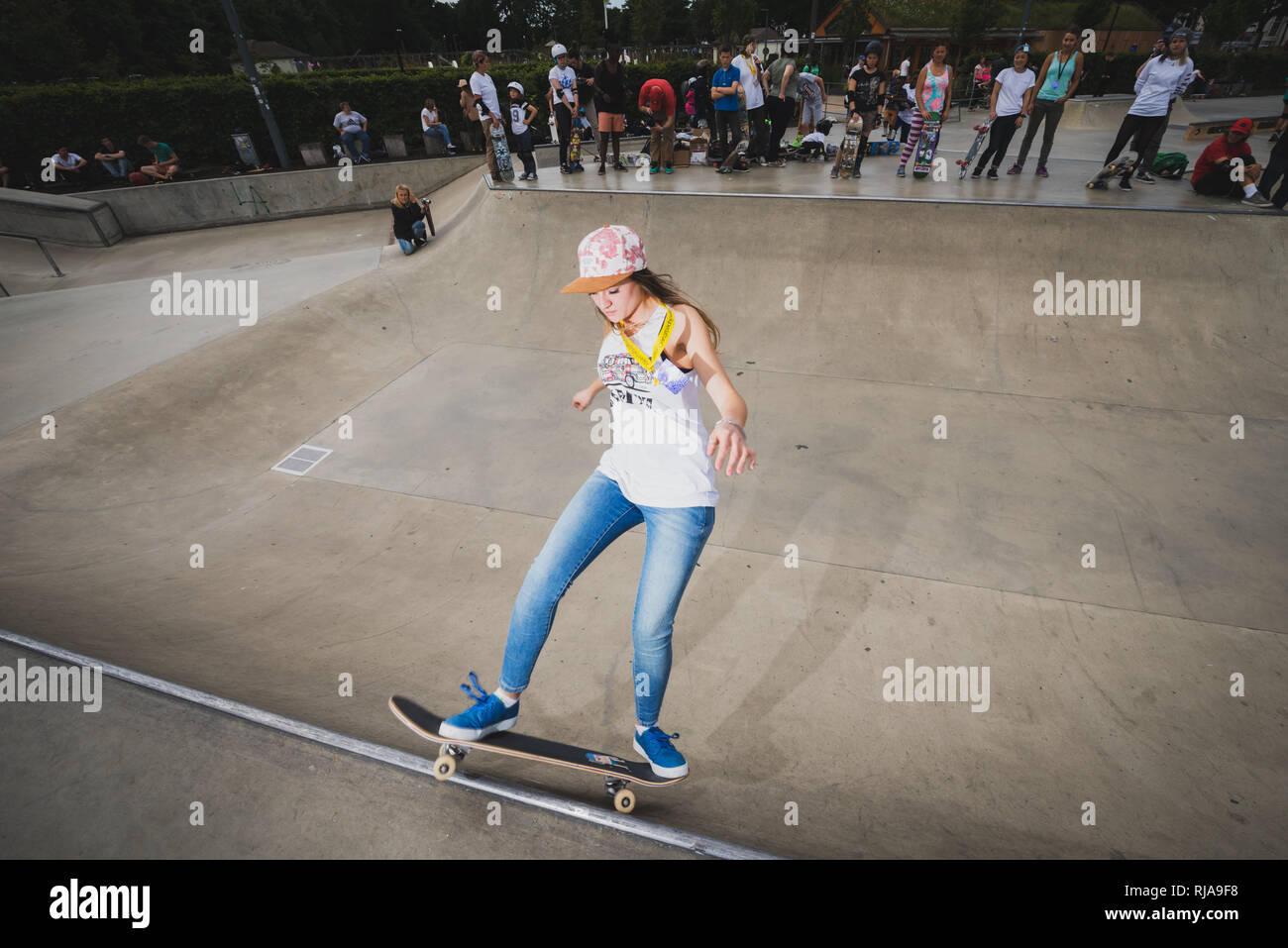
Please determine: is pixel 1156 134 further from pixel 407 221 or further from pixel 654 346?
pixel 407 221

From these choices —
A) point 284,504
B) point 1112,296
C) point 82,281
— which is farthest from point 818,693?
point 82,281

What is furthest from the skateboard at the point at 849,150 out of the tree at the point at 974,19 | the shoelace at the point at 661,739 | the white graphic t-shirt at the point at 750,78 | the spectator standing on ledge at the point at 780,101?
the tree at the point at 974,19

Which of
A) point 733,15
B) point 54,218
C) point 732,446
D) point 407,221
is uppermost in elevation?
point 733,15

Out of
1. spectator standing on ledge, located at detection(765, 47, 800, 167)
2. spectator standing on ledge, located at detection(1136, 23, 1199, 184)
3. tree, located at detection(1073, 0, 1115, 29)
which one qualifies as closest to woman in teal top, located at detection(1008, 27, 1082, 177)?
spectator standing on ledge, located at detection(1136, 23, 1199, 184)

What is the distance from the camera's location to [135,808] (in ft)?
6.82

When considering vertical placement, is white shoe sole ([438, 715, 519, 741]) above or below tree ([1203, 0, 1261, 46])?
below

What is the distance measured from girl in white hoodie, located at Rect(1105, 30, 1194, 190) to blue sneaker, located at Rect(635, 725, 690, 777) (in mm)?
9575

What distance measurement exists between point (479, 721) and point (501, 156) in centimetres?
968

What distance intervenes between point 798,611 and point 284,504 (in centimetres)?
423

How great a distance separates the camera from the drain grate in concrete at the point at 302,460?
17.0ft

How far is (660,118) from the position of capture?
9570mm

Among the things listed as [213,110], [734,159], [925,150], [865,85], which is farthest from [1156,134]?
[213,110]

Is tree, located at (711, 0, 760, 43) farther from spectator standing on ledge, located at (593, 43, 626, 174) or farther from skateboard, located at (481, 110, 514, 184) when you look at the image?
A: skateboard, located at (481, 110, 514, 184)

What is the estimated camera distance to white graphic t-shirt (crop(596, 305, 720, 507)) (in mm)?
2125
